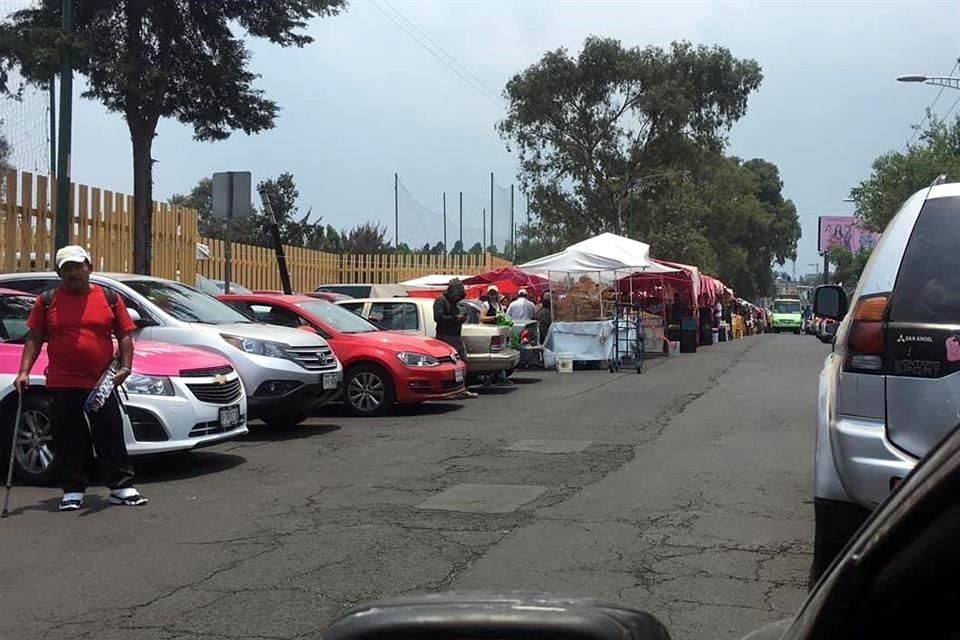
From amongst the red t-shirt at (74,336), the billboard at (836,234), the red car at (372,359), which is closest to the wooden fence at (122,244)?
the red car at (372,359)

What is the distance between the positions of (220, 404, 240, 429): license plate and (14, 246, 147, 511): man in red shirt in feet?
4.32

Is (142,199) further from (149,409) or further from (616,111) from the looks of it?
(616,111)

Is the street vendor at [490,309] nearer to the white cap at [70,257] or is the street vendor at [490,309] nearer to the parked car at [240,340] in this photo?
the parked car at [240,340]

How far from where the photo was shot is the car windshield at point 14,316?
29.3ft

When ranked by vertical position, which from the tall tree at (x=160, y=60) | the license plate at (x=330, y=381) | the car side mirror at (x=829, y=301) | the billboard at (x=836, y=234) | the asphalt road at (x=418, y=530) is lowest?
the asphalt road at (x=418, y=530)

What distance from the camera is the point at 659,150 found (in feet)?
136

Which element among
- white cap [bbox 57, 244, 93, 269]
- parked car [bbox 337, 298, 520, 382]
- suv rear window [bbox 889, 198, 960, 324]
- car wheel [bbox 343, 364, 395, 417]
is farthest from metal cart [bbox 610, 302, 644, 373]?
suv rear window [bbox 889, 198, 960, 324]

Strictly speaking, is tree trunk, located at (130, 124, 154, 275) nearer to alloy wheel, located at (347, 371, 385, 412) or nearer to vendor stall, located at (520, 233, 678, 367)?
vendor stall, located at (520, 233, 678, 367)

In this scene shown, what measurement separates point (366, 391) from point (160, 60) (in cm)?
1049

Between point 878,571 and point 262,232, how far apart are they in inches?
2135

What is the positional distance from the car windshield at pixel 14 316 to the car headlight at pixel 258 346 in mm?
2061

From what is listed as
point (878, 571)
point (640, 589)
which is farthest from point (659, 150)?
point (878, 571)

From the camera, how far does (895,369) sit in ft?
13.7

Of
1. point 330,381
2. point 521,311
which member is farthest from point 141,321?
point 521,311
